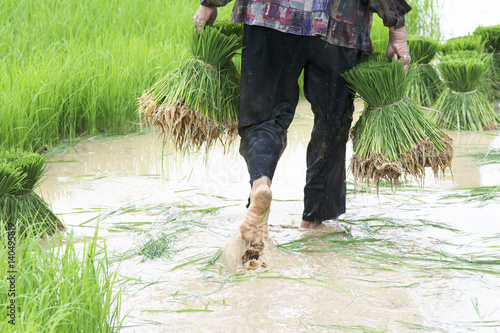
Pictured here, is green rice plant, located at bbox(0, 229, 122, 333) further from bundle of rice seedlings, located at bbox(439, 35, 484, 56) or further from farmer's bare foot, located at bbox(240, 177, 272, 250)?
bundle of rice seedlings, located at bbox(439, 35, 484, 56)

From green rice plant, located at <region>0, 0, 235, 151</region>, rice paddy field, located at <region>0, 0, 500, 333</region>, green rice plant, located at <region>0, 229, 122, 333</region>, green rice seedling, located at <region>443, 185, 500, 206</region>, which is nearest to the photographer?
green rice plant, located at <region>0, 229, 122, 333</region>

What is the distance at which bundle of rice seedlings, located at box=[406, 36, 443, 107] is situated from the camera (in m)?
5.29

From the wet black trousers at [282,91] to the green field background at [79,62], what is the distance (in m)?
1.49

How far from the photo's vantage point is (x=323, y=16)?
2457 mm

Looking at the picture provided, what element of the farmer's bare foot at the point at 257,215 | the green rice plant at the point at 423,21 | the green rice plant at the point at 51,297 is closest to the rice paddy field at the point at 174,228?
the green rice plant at the point at 51,297

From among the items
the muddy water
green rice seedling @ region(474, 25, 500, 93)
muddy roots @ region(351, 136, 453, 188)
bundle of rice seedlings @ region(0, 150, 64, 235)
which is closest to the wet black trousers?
muddy roots @ region(351, 136, 453, 188)

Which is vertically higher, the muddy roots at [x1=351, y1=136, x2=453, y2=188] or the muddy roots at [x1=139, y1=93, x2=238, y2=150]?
the muddy roots at [x1=139, y1=93, x2=238, y2=150]

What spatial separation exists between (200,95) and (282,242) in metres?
0.77

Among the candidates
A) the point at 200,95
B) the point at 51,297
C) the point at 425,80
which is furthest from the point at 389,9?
the point at 425,80

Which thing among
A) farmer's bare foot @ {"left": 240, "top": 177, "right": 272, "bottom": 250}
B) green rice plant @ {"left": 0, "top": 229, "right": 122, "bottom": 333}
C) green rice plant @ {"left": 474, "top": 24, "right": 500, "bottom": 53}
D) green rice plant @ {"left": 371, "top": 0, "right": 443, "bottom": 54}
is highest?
green rice plant @ {"left": 371, "top": 0, "right": 443, "bottom": 54}

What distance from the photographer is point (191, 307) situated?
216 cm

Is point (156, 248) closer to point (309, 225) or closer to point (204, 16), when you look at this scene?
point (309, 225)

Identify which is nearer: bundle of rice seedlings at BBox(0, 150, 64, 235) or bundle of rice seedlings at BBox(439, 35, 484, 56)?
bundle of rice seedlings at BBox(0, 150, 64, 235)

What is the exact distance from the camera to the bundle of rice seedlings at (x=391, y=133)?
8.50 feet
